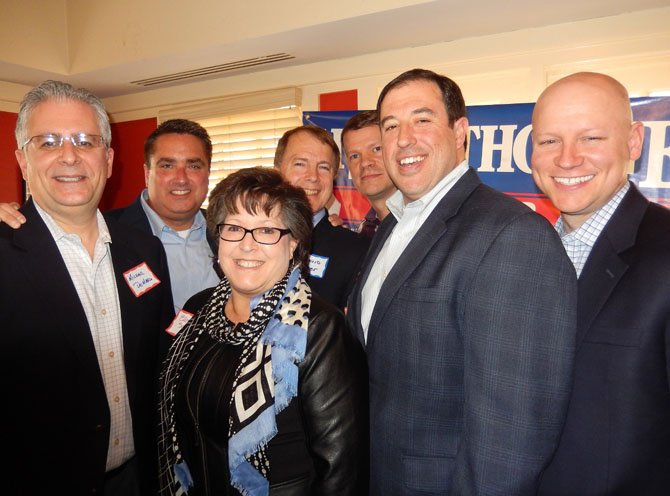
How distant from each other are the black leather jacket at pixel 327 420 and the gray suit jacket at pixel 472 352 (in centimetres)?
13

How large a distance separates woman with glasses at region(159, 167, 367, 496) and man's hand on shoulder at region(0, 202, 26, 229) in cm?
75

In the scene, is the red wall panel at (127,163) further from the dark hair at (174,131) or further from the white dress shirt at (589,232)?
the white dress shirt at (589,232)

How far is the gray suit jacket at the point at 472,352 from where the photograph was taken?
1258 mm

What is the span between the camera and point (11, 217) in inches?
71.3

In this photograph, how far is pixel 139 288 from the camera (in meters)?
2.10

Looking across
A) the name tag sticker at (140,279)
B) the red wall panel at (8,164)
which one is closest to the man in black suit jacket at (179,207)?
the name tag sticker at (140,279)

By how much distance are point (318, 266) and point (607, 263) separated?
1.46 meters

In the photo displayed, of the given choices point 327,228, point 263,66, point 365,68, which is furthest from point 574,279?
point 263,66

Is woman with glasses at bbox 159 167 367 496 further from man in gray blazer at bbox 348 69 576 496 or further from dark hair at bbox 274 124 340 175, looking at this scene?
dark hair at bbox 274 124 340 175

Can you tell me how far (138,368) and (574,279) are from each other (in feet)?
5.83

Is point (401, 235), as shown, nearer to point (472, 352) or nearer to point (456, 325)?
point (456, 325)

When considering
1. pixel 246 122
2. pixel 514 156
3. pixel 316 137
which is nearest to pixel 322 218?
pixel 316 137

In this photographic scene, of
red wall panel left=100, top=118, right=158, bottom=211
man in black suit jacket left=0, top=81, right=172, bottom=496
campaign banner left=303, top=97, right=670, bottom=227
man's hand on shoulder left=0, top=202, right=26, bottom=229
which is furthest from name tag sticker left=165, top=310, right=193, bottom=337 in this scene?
red wall panel left=100, top=118, right=158, bottom=211

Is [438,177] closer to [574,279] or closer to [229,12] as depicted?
[574,279]
